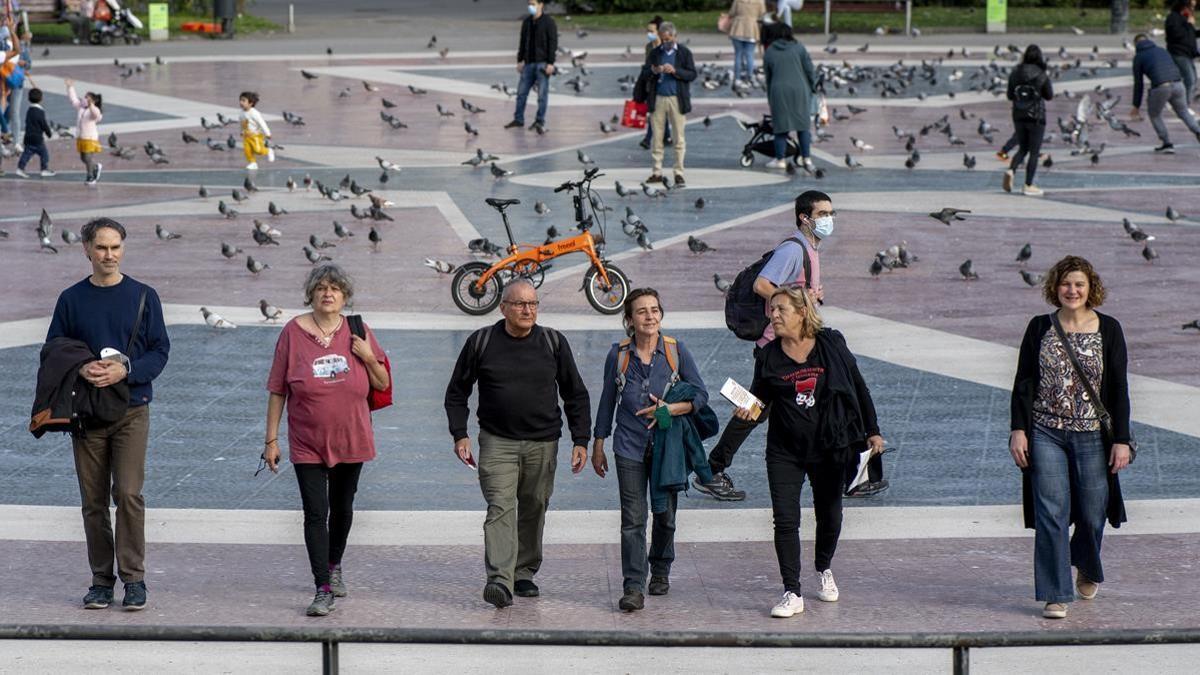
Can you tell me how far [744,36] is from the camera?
105 ft

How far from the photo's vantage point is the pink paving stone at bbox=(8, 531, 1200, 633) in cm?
757

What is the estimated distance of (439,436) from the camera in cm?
1098

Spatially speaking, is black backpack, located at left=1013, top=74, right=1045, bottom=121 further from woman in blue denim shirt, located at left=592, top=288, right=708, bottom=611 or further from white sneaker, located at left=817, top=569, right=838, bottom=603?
white sneaker, located at left=817, top=569, right=838, bottom=603

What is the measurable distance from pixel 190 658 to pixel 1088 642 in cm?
383

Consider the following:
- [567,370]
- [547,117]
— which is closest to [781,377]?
[567,370]

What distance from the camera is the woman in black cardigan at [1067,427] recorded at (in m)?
7.47

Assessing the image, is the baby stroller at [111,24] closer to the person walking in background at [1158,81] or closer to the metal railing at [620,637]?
the person walking in background at [1158,81]

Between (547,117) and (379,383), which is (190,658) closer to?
(379,383)

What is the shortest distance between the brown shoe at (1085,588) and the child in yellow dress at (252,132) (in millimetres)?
15726

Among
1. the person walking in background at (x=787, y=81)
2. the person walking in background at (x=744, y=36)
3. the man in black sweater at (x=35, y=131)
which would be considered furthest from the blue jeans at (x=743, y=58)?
the man in black sweater at (x=35, y=131)

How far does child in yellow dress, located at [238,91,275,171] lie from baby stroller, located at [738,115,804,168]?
20.1 feet

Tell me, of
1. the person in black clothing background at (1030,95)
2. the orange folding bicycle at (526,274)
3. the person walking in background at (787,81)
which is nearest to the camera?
the orange folding bicycle at (526,274)

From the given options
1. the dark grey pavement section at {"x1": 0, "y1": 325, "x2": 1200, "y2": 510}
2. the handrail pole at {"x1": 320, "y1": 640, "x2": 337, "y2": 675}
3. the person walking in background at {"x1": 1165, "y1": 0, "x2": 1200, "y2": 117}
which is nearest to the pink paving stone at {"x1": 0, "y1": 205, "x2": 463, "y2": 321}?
the dark grey pavement section at {"x1": 0, "y1": 325, "x2": 1200, "y2": 510}

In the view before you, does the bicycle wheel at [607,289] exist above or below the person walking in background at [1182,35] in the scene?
below
